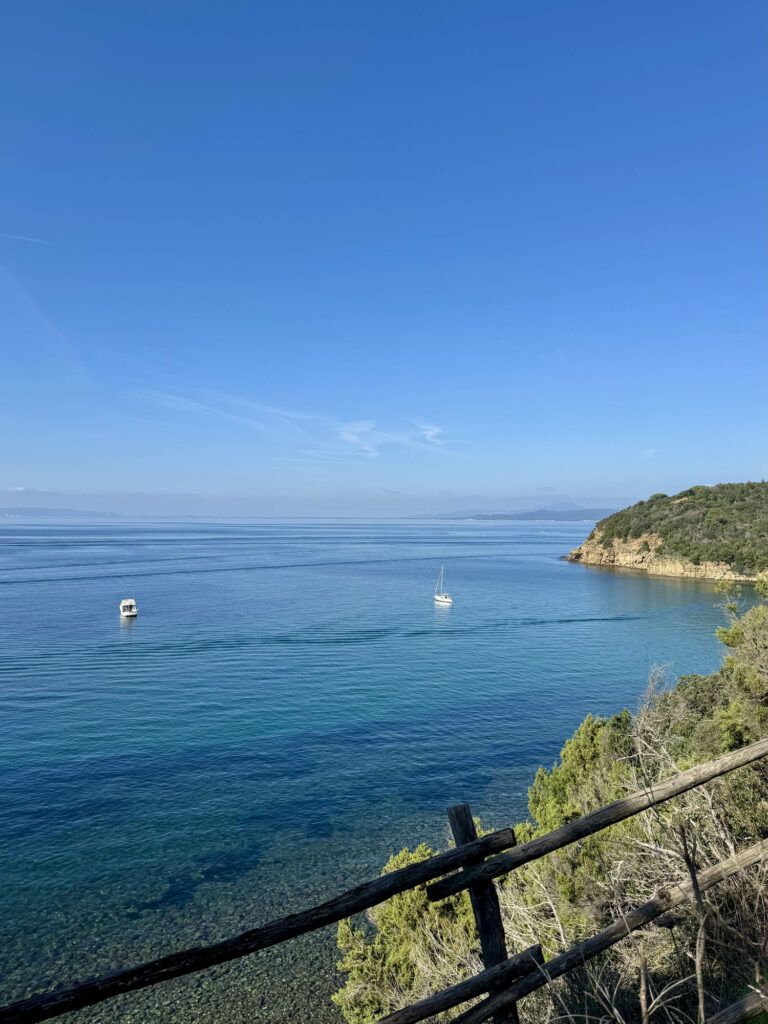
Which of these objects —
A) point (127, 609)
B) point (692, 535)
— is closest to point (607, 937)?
point (127, 609)

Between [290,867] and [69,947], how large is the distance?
4821mm

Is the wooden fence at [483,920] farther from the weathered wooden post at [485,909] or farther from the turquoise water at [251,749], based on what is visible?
the turquoise water at [251,749]

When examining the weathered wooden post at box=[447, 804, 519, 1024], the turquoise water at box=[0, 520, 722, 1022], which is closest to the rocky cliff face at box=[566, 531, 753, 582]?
the turquoise water at box=[0, 520, 722, 1022]

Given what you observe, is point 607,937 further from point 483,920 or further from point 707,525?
point 707,525

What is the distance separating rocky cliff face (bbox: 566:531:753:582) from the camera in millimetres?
72375

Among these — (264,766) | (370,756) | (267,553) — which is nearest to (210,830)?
(264,766)

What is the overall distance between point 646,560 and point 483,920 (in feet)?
291

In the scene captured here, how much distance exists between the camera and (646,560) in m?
84.0

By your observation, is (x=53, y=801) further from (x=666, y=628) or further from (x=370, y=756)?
(x=666, y=628)

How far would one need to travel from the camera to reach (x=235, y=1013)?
394 inches

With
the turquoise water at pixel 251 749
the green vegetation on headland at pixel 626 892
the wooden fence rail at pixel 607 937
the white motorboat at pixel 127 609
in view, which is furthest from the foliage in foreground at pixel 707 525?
the wooden fence rail at pixel 607 937

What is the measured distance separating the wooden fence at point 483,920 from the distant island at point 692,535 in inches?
2717

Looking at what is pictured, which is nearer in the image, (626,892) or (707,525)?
(626,892)

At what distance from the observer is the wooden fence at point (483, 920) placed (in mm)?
2604
